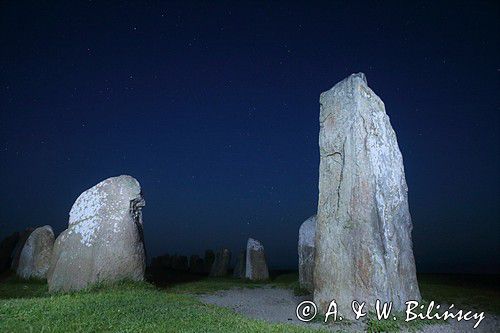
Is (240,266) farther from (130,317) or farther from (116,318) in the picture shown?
(116,318)

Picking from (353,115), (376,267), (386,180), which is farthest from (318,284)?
(353,115)

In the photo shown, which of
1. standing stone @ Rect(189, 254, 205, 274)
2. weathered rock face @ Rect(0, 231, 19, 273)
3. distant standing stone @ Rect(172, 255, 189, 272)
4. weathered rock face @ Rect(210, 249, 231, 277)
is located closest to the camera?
weathered rock face @ Rect(0, 231, 19, 273)

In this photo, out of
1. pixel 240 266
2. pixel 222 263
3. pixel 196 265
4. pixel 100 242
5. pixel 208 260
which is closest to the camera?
pixel 100 242

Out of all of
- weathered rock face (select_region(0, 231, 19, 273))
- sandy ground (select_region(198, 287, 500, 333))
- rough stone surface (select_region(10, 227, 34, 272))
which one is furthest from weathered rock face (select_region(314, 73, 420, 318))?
weathered rock face (select_region(0, 231, 19, 273))

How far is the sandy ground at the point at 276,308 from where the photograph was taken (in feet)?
30.9

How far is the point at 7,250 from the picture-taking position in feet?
74.9

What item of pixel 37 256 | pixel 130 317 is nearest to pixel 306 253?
pixel 130 317

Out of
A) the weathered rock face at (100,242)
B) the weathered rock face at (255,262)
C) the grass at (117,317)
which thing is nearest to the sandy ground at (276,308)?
the grass at (117,317)

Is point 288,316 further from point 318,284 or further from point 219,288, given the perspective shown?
point 219,288

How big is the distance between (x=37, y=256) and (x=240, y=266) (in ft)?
39.4

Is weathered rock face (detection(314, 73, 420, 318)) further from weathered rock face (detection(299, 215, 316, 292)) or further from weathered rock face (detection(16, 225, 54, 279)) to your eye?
weathered rock face (detection(16, 225, 54, 279))

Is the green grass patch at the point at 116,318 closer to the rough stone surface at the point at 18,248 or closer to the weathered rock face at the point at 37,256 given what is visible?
the weathered rock face at the point at 37,256

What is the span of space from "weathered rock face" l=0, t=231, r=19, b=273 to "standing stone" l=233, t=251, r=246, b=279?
1343cm

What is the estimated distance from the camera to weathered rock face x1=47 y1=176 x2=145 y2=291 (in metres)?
13.4
